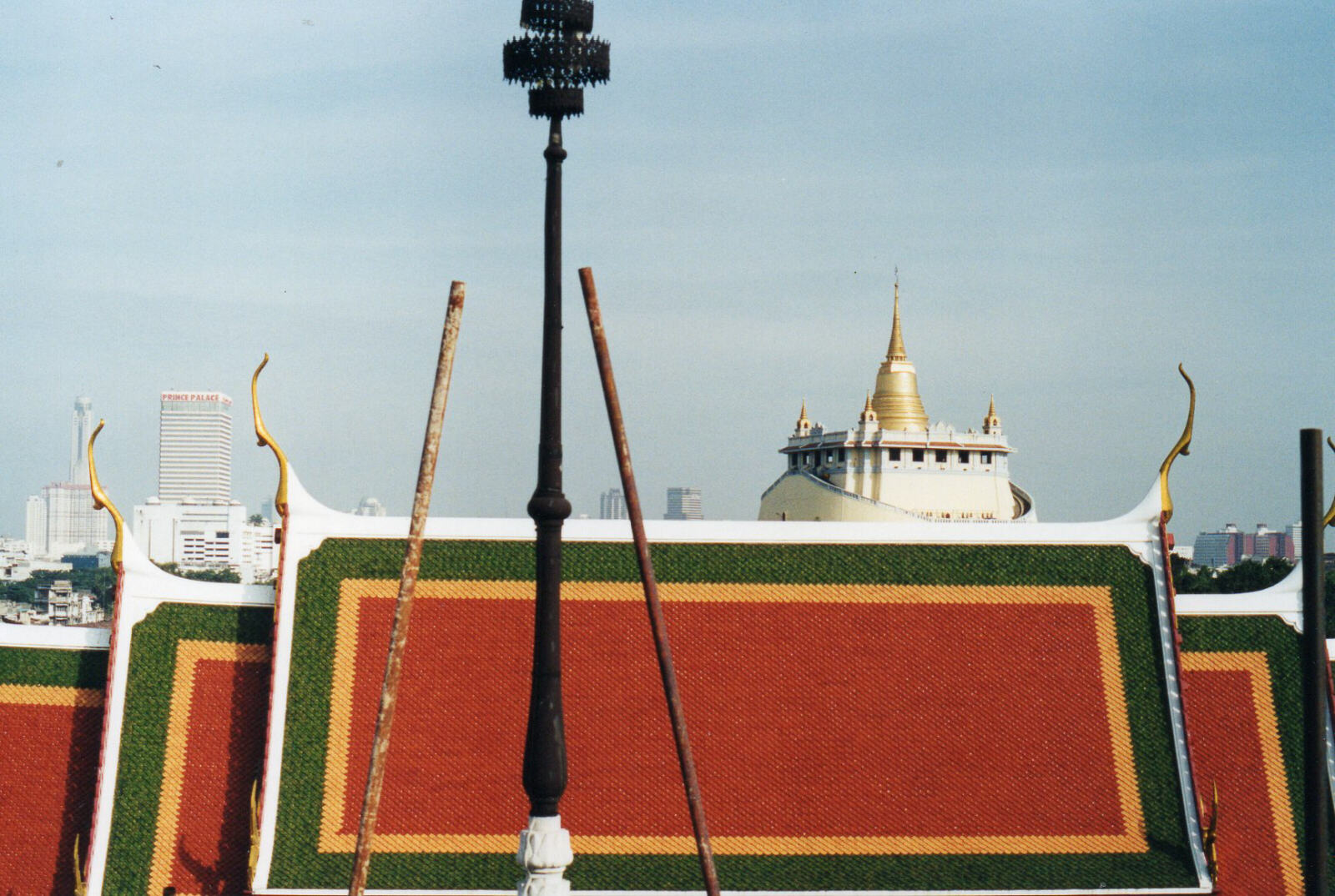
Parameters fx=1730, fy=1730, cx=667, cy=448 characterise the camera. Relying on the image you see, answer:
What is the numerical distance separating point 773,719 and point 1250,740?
631 centimetres

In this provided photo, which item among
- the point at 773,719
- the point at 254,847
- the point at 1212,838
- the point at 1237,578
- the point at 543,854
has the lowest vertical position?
the point at 254,847

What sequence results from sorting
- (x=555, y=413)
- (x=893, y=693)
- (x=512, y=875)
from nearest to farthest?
1. (x=555, y=413)
2. (x=512, y=875)
3. (x=893, y=693)

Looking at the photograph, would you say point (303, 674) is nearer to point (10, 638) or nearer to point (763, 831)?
point (10, 638)

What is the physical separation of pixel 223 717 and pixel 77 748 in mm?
2050

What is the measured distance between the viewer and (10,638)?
22.8m

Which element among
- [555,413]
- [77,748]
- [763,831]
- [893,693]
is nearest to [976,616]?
[893,693]

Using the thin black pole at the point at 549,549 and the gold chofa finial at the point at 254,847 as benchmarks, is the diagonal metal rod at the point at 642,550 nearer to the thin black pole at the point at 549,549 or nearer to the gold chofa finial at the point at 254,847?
the thin black pole at the point at 549,549

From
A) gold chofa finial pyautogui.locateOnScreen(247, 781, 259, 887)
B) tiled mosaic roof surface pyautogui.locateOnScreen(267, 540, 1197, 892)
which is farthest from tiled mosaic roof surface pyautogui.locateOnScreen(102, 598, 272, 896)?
tiled mosaic roof surface pyautogui.locateOnScreen(267, 540, 1197, 892)

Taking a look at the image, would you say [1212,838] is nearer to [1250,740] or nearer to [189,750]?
[1250,740]

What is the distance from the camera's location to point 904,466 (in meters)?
88.6

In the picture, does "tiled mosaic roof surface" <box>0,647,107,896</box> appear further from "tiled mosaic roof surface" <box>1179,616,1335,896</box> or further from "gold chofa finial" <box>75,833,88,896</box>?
"tiled mosaic roof surface" <box>1179,616,1335,896</box>

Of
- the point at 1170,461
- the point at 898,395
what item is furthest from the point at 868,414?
the point at 1170,461

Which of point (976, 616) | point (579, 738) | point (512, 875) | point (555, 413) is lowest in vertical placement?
point (512, 875)

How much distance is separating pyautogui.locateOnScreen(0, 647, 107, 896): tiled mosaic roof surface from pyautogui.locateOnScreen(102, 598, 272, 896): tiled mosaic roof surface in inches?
34.2
